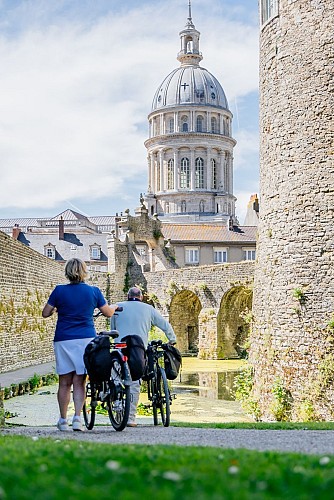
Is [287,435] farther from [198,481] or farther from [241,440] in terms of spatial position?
[198,481]

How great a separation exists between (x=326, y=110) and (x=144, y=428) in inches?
322

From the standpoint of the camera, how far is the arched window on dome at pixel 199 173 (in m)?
83.5

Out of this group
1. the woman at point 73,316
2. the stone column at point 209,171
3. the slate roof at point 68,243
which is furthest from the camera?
the stone column at point 209,171

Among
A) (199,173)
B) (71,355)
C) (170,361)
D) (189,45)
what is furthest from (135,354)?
(189,45)

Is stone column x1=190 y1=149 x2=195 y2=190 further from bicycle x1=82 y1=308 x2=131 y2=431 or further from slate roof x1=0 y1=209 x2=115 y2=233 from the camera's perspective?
bicycle x1=82 y1=308 x2=131 y2=431

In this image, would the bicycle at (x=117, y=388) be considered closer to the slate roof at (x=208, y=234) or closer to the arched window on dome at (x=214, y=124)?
the slate roof at (x=208, y=234)

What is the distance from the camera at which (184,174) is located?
8344 cm

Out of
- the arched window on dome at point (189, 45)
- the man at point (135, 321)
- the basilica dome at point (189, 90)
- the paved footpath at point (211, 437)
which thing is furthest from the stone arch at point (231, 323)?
the arched window on dome at point (189, 45)

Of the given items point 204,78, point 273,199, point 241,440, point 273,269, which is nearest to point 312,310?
point 273,269

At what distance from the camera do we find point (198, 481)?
3.49 m

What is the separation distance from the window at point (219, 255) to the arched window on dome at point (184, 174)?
2801cm

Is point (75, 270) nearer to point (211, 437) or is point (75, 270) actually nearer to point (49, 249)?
point (211, 437)

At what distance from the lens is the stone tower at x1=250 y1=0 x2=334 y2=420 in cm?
1415

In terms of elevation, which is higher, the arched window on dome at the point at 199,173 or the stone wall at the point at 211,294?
the arched window on dome at the point at 199,173
